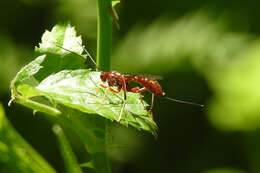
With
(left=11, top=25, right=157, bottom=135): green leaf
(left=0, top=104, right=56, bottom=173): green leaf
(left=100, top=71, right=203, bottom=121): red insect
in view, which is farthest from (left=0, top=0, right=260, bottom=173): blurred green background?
(left=0, top=104, right=56, bottom=173): green leaf

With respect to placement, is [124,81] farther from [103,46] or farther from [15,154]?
[15,154]

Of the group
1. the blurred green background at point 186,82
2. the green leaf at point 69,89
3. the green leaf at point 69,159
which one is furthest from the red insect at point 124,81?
the blurred green background at point 186,82

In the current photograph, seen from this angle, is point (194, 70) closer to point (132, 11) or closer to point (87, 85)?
point (132, 11)

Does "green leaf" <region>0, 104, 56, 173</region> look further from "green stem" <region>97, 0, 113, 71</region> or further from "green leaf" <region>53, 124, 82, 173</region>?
"green stem" <region>97, 0, 113, 71</region>

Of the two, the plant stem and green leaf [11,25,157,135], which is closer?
green leaf [11,25,157,135]

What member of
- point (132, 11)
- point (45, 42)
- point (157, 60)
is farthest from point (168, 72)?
point (45, 42)
